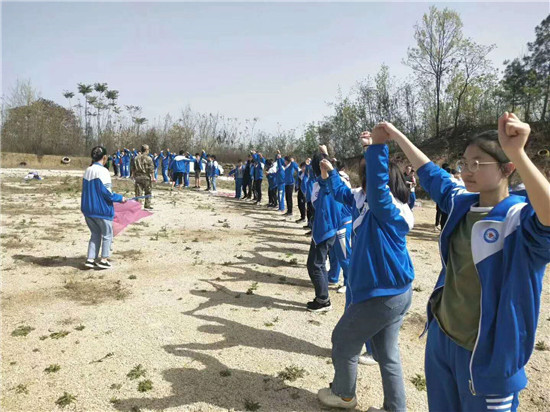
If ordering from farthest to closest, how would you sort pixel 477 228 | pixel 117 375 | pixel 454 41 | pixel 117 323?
pixel 454 41, pixel 117 323, pixel 117 375, pixel 477 228

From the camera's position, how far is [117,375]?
3.66 meters

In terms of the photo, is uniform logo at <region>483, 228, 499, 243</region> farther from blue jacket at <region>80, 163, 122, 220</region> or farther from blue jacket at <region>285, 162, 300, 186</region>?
blue jacket at <region>285, 162, 300, 186</region>

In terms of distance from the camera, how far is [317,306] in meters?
5.28

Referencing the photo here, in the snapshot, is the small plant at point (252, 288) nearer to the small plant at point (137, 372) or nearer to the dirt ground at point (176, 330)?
the dirt ground at point (176, 330)

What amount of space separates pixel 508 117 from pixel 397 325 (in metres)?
1.94

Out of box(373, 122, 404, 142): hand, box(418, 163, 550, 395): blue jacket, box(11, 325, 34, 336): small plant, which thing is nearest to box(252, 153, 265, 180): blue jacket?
box(11, 325, 34, 336): small plant

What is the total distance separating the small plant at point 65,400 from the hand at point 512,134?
3670mm

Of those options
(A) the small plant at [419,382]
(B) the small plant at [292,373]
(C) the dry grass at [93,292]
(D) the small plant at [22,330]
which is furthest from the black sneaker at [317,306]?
(D) the small plant at [22,330]

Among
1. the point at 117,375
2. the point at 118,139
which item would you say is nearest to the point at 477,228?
the point at 117,375

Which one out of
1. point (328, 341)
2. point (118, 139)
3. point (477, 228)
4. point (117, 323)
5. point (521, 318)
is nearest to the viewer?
point (521, 318)

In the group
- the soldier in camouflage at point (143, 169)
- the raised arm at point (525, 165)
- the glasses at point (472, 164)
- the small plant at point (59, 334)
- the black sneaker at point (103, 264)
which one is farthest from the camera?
the soldier in camouflage at point (143, 169)

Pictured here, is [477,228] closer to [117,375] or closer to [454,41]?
[117,375]

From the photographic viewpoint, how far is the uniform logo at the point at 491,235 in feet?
5.40

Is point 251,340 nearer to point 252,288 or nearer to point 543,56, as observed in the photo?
point 252,288
